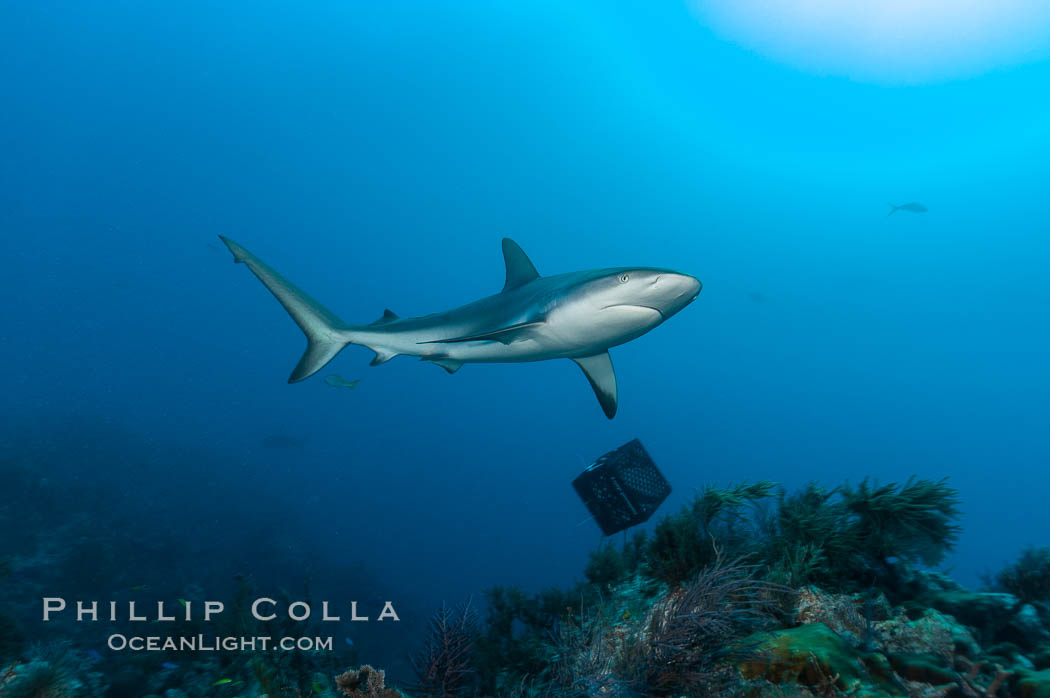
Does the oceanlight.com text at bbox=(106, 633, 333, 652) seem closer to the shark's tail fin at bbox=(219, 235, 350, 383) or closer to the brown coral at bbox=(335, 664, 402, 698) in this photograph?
the brown coral at bbox=(335, 664, 402, 698)

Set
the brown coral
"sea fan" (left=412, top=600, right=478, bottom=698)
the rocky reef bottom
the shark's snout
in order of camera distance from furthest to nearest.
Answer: the shark's snout
"sea fan" (left=412, top=600, right=478, bottom=698)
the brown coral
the rocky reef bottom

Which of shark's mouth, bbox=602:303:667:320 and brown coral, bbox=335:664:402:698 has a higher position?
shark's mouth, bbox=602:303:667:320

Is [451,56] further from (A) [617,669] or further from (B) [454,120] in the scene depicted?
(A) [617,669]

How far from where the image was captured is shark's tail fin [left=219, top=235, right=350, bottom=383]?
20.0ft

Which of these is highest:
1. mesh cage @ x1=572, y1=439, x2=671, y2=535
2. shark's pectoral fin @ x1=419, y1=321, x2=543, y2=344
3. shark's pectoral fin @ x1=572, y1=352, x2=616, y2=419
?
shark's pectoral fin @ x1=419, y1=321, x2=543, y2=344

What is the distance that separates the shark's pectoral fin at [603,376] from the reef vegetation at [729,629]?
1.77 meters

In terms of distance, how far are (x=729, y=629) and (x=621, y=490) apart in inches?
132

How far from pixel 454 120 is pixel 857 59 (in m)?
84.0

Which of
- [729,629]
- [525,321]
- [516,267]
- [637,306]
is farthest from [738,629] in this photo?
[516,267]

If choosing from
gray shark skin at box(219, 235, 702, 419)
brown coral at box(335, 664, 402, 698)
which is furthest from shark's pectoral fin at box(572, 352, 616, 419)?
brown coral at box(335, 664, 402, 698)

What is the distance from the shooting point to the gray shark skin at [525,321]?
4605mm

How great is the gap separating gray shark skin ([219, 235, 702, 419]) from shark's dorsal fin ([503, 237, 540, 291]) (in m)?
0.02

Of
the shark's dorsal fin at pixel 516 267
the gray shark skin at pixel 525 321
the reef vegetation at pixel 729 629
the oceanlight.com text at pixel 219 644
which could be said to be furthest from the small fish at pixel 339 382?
the shark's dorsal fin at pixel 516 267

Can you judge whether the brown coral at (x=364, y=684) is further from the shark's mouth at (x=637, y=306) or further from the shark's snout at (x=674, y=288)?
the shark's snout at (x=674, y=288)
